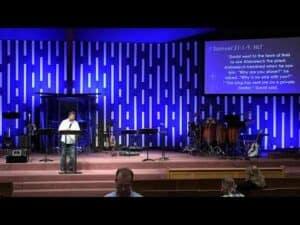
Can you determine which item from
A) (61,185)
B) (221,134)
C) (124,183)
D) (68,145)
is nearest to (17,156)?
(68,145)

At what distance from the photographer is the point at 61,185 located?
9672 mm

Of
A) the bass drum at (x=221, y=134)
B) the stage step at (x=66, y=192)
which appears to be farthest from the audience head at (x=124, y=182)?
the bass drum at (x=221, y=134)

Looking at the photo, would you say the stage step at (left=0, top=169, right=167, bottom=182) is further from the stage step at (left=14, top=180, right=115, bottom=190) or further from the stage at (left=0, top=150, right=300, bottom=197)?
the stage step at (left=14, top=180, right=115, bottom=190)

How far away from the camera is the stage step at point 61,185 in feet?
31.4

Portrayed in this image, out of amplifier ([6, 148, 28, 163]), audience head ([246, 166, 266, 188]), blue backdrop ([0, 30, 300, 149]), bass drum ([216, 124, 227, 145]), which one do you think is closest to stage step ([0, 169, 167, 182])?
amplifier ([6, 148, 28, 163])

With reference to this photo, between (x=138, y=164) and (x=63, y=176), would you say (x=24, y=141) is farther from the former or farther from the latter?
(x=138, y=164)

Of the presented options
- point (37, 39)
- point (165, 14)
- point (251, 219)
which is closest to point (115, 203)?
point (251, 219)

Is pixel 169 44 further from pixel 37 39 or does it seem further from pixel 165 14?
pixel 165 14

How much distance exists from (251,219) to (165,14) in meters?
1.58

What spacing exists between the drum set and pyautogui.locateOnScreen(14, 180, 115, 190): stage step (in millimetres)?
3380

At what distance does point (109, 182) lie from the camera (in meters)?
9.88

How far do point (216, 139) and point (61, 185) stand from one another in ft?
14.5

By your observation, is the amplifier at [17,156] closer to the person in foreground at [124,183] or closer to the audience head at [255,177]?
the audience head at [255,177]

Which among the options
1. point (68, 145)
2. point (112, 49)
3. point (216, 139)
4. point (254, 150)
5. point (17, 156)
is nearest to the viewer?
point (68, 145)
